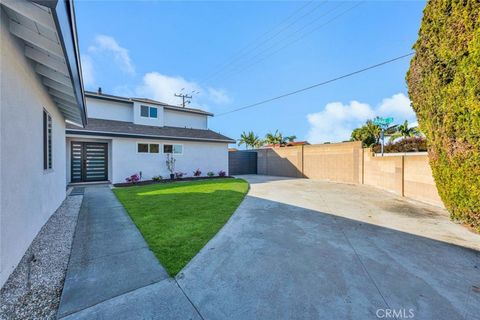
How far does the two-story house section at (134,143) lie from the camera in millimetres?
11352

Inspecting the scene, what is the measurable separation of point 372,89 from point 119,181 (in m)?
16.3

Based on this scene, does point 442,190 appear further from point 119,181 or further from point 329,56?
point 119,181

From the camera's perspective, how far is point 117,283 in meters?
2.54

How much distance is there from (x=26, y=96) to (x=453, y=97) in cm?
877

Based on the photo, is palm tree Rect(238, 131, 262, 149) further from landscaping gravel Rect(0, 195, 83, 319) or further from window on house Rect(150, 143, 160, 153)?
landscaping gravel Rect(0, 195, 83, 319)

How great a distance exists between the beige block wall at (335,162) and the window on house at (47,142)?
581 inches

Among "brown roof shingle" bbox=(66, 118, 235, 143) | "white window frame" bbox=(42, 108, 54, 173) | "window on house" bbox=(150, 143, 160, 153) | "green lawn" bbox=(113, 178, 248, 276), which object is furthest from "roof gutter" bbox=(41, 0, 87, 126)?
"window on house" bbox=(150, 143, 160, 153)

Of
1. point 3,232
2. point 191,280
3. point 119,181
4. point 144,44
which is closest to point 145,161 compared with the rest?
point 119,181

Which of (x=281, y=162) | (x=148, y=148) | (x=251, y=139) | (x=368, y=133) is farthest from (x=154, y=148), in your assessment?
(x=368, y=133)

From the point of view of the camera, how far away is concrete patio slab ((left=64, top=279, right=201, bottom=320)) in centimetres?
202

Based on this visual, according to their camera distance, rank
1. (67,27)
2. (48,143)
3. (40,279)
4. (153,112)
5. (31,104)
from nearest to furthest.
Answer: (67,27)
(40,279)
(31,104)
(48,143)
(153,112)

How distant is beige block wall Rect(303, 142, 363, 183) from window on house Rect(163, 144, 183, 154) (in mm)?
9493

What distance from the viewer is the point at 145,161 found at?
1254 cm

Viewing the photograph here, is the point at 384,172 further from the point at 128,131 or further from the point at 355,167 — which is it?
the point at 128,131
